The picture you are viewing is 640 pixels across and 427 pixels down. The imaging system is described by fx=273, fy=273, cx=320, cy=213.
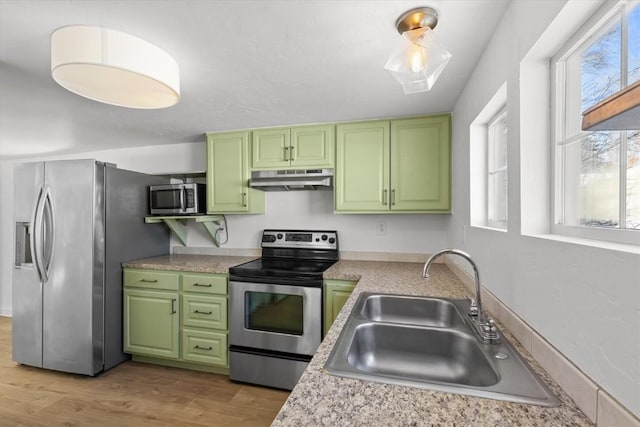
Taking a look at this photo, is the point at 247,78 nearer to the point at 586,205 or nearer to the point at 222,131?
the point at 222,131

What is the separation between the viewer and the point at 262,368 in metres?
2.12

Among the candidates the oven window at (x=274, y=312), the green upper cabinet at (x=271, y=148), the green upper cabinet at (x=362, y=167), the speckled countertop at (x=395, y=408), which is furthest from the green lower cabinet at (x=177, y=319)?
the speckled countertop at (x=395, y=408)

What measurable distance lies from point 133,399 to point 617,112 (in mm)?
2842

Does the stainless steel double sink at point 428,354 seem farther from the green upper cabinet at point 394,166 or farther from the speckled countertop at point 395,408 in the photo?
the green upper cabinet at point 394,166

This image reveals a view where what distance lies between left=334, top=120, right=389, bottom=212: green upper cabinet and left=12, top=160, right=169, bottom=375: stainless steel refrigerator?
2.02 meters

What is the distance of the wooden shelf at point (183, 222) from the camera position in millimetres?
2672

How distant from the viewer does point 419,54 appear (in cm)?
111

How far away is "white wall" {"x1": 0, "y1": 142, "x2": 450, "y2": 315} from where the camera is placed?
8.23ft

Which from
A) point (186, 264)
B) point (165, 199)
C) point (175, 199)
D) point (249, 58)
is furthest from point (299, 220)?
point (249, 58)

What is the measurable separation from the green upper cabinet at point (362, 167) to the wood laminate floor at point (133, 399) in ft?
5.32

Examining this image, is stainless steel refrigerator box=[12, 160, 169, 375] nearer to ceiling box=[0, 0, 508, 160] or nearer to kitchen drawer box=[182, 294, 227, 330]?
ceiling box=[0, 0, 508, 160]

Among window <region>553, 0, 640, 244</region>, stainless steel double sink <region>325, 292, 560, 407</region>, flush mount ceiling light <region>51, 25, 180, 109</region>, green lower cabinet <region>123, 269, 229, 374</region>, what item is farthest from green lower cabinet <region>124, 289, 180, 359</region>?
window <region>553, 0, 640, 244</region>

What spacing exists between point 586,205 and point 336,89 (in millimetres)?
1425

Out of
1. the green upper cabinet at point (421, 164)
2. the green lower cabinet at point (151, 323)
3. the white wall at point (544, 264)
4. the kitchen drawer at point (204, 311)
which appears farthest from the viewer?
the green lower cabinet at point (151, 323)
